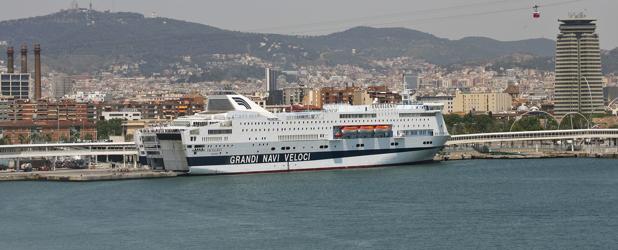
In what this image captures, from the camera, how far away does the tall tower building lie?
113m

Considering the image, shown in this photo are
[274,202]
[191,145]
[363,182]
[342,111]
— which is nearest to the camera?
[274,202]

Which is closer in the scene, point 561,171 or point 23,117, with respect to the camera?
point 561,171

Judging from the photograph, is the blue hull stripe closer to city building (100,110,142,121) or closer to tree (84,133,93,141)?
tree (84,133,93,141)

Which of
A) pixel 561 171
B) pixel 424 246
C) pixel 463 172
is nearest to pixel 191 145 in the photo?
pixel 463 172

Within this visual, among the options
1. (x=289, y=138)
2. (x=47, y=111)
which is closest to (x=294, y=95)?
(x=47, y=111)

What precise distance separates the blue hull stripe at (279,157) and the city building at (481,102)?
7685 centimetres

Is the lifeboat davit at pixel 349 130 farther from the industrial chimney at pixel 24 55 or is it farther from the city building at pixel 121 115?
the industrial chimney at pixel 24 55

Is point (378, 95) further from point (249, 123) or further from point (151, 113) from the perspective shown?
point (249, 123)

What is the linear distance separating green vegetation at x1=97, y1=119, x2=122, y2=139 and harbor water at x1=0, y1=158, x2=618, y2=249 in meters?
30.2

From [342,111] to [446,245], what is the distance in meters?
23.2

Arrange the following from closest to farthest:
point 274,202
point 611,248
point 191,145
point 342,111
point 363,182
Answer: point 611,248 < point 274,202 < point 363,182 < point 191,145 < point 342,111

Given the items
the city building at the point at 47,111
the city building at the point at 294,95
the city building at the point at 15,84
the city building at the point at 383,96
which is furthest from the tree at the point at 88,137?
the city building at the point at 15,84

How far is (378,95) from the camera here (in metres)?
102

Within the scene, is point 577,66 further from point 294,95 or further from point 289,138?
point 289,138
